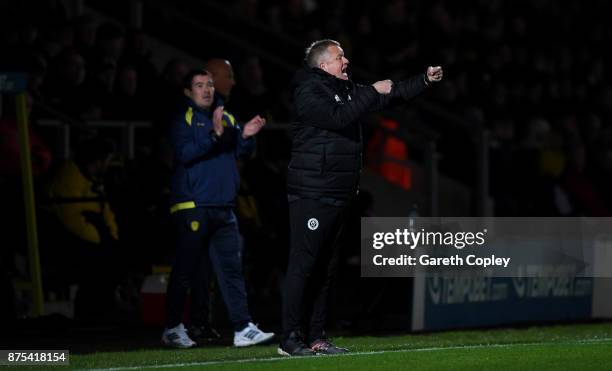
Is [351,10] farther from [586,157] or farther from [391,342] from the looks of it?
[391,342]

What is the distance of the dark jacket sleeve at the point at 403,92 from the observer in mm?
10555

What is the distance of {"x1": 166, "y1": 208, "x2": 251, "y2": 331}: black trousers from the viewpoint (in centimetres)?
1214

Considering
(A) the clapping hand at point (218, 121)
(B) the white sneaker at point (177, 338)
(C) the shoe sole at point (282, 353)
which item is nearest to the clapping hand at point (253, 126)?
(A) the clapping hand at point (218, 121)

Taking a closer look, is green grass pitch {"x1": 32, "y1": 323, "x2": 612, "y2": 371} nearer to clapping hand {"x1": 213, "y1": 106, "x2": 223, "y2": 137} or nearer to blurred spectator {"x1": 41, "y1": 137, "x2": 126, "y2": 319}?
clapping hand {"x1": 213, "y1": 106, "x2": 223, "y2": 137}

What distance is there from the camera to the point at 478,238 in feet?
46.5

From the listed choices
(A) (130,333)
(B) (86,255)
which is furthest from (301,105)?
(B) (86,255)

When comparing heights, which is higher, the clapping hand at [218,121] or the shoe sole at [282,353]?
the clapping hand at [218,121]

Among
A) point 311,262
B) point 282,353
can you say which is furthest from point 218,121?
point 282,353

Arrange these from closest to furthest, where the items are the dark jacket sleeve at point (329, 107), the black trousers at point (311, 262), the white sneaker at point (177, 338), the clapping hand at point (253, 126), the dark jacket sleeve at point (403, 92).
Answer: the dark jacket sleeve at point (329, 107)
the dark jacket sleeve at point (403, 92)
the black trousers at point (311, 262)
the clapping hand at point (253, 126)
the white sneaker at point (177, 338)

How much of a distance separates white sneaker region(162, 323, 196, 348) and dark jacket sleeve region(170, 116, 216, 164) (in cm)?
120

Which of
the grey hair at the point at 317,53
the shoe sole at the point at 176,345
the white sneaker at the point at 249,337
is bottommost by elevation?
the shoe sole at the point at 176,345

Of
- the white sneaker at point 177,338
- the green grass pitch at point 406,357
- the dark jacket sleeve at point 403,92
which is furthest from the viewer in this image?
the white sneaker at point 177,338

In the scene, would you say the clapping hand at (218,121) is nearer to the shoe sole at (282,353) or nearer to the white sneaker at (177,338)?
the white sneaker at (177,338)

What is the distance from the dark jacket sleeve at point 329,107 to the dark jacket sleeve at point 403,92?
77 millimetres
